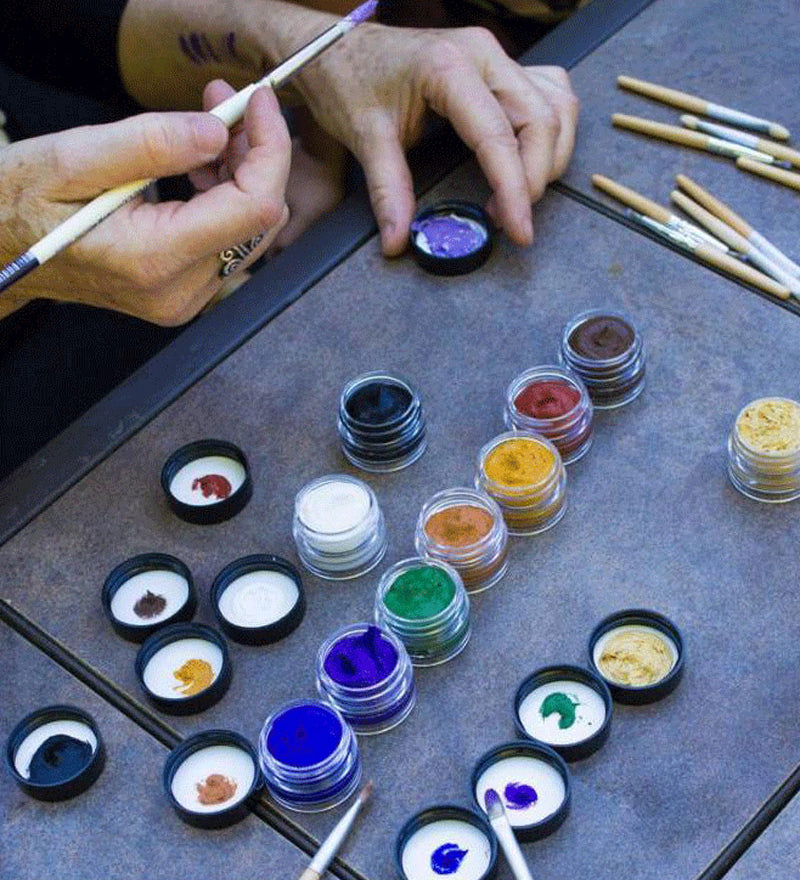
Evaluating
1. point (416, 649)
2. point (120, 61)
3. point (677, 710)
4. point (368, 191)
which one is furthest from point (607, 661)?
point (120, 61)

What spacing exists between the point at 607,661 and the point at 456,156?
84 centimetres

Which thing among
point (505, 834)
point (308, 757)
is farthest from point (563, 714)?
point (308, 757)

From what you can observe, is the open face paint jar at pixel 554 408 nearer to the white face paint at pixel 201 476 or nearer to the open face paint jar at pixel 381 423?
the open face paint jar at pixel 381 423

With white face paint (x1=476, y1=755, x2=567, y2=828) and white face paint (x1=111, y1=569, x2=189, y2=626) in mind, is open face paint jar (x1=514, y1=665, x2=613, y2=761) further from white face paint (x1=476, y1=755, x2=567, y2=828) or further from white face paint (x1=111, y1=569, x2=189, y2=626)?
white face paint (x1=111, y1=569, x2=189, y2=626)

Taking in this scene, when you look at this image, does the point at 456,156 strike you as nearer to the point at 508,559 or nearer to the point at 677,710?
the point at 508,559

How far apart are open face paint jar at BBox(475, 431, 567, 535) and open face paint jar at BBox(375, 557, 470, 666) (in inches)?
4.4

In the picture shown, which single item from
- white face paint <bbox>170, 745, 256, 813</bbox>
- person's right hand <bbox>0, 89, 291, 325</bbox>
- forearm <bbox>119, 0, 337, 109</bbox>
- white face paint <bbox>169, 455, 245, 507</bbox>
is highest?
person's right hand <bbox>0, 89, 291, 325</bbox>

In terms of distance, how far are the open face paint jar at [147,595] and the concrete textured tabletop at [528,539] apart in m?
0.03

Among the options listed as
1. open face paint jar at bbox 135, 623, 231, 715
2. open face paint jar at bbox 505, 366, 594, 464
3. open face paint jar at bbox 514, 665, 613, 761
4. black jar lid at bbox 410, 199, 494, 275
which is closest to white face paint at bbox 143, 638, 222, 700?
open face paint jar at bbox 135, 623, 231, 715

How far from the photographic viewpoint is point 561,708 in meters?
1.58

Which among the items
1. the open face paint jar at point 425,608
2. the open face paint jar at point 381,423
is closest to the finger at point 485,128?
the open face paint jar at point 381,423

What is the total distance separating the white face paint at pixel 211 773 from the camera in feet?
5.07

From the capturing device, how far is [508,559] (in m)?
1.72

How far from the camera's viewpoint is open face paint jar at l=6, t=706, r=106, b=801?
1562 millimetres
